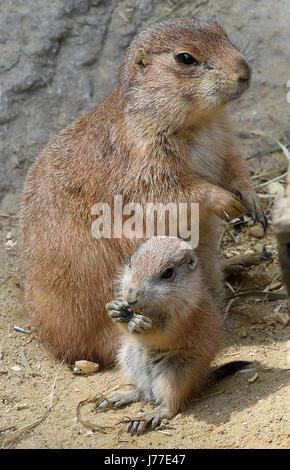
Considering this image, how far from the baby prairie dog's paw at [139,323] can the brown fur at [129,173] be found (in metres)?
0.86

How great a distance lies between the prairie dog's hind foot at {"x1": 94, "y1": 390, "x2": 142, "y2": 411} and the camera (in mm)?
4695

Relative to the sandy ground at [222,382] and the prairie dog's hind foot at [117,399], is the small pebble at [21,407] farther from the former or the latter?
the prairie dog's hind foot at [117,399]

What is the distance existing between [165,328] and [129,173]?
1194 mm

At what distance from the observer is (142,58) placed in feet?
16.4

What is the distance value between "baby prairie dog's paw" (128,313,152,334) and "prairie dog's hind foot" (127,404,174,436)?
22.2 inches

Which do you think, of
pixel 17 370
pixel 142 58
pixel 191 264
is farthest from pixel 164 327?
pixel 142 58

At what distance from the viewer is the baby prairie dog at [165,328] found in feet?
14.2

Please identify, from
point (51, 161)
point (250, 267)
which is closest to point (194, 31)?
point (51, 161)

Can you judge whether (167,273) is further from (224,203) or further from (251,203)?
(251,203)

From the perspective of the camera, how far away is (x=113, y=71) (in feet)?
23.5

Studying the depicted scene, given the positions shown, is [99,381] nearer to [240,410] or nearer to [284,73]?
[240,410]

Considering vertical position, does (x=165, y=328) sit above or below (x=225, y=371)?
above

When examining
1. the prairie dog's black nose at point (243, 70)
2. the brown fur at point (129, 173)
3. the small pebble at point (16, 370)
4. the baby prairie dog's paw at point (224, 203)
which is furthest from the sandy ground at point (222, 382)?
the prairie dog's black nose at point (243, 70)
